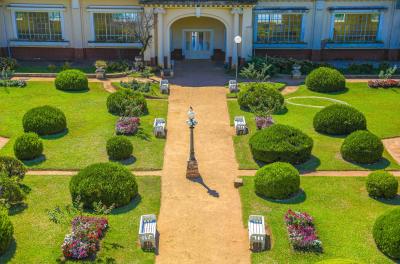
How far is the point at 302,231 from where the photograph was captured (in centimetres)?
1606

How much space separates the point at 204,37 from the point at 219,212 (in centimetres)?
2451

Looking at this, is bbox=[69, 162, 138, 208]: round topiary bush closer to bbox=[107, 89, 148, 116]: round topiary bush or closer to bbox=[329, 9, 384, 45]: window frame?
Answer: bbox=[107, 89, 148, 116]: round topiary bush

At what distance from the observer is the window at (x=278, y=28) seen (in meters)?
39.5

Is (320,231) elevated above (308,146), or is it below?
below

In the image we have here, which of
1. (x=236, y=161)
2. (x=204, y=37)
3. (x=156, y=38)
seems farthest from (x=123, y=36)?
(x=236, y=161)

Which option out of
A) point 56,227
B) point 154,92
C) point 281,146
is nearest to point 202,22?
point 154,92

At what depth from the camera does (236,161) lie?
74.9ft

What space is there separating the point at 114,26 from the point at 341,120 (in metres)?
21.3

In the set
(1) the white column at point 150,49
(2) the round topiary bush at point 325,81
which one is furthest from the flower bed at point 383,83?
(1) the white column at point 150,49

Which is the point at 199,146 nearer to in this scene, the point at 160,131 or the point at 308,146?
the point at 160,131

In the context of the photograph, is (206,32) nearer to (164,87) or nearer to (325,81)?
(164,87)

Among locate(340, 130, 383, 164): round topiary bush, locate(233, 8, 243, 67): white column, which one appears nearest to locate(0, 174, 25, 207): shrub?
locate(340, 130, 383, 164): round topiary bush

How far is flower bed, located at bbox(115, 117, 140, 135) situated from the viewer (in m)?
25.1

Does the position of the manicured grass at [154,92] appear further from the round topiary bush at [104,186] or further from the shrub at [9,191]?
the shrub at [9,191]
